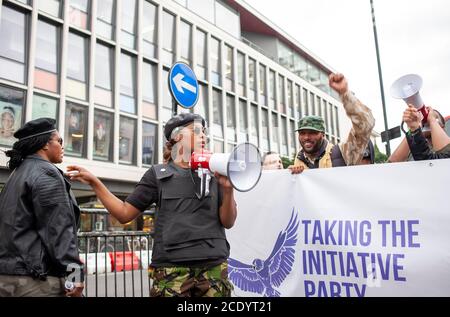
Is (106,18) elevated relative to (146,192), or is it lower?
elevated

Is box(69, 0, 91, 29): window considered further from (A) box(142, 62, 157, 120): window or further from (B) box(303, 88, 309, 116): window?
(B) box(303, 88, 309, 116): window

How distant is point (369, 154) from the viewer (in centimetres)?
363

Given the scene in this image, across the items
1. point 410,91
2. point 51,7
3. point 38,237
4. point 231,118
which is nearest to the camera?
point 38,237

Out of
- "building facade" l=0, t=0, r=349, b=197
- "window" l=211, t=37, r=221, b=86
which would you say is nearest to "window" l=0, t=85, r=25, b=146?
"building facade" l=0, t=0, r=349, b=197

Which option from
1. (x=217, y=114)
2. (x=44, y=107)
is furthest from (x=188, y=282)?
(x=217, y=114)

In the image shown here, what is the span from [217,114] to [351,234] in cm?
2588

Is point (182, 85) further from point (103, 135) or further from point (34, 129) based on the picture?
point (103, 135)

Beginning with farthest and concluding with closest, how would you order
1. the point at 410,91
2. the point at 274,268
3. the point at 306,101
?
the point at 306,101 → the point at 274,268 → the point at 410,91

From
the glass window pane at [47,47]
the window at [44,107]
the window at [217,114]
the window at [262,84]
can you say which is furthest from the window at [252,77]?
the window at [44,107]

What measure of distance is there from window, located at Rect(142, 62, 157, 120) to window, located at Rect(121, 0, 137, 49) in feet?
5.03

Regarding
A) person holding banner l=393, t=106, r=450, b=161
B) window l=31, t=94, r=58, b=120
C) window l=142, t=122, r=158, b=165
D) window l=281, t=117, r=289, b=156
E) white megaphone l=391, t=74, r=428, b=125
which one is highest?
window l=281, t=117, r=289, b=156

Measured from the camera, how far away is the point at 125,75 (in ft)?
75.6

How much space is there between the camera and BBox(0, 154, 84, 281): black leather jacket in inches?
90.2

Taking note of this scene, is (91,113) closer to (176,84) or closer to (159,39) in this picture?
(159,39)
